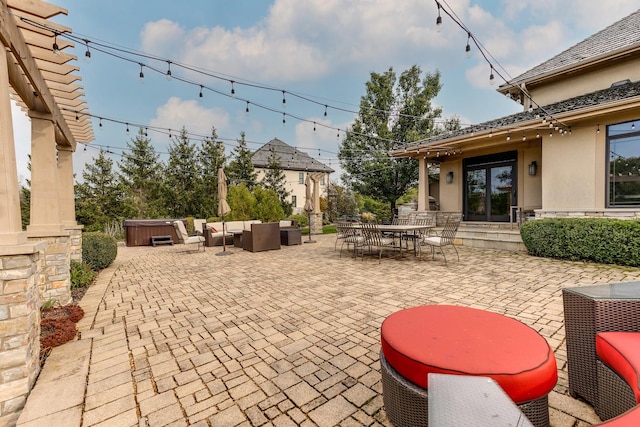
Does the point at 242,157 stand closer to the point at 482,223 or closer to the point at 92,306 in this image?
the point at 482,223

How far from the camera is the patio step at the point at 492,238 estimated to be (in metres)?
7.21

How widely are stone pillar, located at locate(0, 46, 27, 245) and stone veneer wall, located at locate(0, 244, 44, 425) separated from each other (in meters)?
0.18

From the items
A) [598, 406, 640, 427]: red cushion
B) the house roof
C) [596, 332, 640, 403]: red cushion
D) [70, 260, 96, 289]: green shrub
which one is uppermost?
the house roof

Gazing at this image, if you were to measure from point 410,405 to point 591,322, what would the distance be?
3.82ft

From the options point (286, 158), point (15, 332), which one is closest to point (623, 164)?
point (15, 332)

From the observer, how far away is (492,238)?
7.68 m

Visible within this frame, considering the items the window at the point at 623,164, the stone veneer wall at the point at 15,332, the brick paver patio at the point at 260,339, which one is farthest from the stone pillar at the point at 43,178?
the window at the point at 623,164

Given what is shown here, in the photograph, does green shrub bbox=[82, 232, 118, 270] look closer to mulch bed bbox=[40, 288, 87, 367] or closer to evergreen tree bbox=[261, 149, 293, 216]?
mulch bed bbox=[40, 288, 87, 367]

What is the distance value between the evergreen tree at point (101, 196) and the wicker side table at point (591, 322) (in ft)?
58.5

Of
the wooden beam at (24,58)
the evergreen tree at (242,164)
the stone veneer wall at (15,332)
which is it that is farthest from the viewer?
the evergreen tree at (242,164)

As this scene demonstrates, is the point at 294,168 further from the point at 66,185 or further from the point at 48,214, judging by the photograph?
the point at 48,214

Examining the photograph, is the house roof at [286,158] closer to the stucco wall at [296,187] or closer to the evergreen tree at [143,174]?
the stucco wall at [296,187]

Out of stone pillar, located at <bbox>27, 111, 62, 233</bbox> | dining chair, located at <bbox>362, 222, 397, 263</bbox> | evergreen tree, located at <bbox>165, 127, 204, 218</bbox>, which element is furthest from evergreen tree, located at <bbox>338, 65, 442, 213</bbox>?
stone pillar, located at <bbox>27, 111, 62, 233</bbox>

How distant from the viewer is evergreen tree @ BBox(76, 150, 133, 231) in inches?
568
